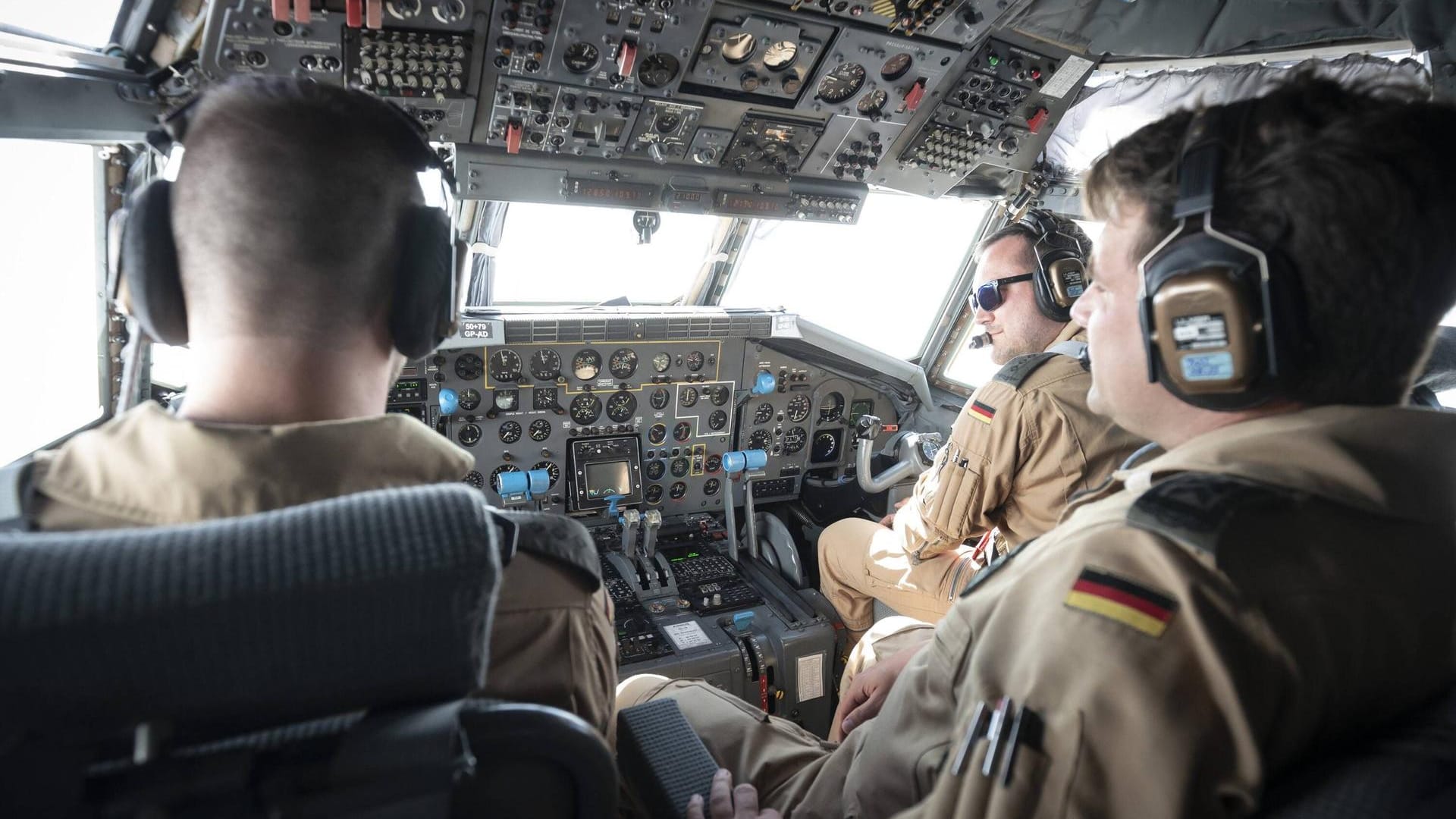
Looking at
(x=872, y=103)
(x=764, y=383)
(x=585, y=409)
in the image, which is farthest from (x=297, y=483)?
(x=764, y=383)

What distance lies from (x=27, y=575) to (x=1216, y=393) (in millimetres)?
1168

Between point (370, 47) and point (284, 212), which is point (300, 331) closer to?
point (284, 212)

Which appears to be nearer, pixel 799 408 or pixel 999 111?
pixel 999 111

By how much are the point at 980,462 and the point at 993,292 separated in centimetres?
64

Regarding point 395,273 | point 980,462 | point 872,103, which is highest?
point 872,103

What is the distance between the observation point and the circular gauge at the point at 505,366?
321cm

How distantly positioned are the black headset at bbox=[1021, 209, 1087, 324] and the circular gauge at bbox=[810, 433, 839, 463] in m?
1.75

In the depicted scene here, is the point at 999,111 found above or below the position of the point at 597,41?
above

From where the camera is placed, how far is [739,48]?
266 centimetres

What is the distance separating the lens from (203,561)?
55 centimetres

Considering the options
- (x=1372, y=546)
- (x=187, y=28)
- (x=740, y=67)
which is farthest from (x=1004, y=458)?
(x=187, y=28)

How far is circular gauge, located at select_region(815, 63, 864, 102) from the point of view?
9.35 ft

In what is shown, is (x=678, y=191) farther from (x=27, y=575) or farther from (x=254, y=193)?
(x=27, y=575)

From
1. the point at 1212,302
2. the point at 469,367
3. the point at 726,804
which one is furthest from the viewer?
the point at 469,367
